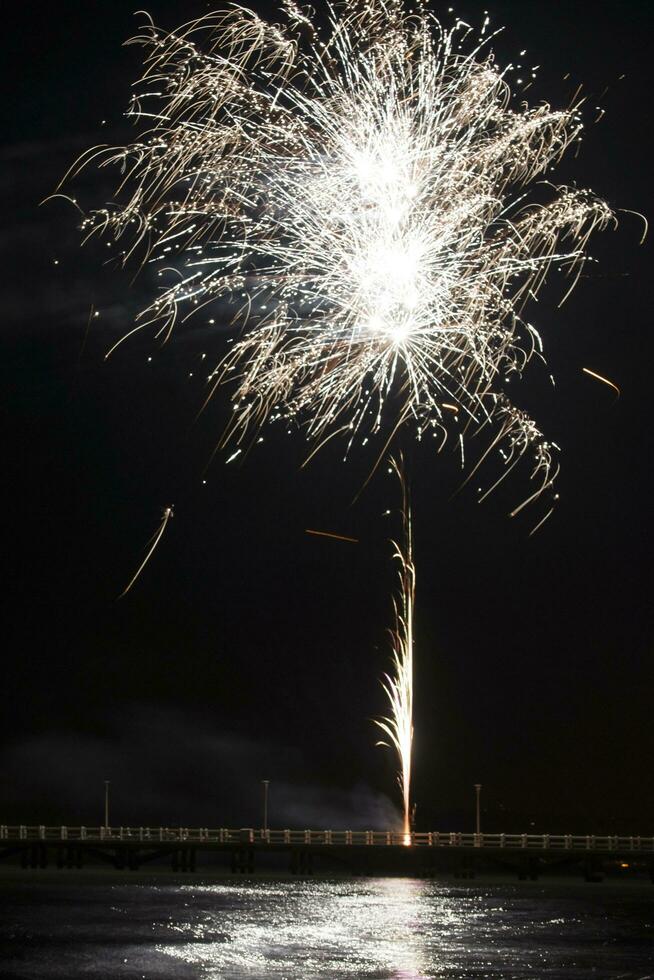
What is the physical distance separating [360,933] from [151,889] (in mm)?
21902

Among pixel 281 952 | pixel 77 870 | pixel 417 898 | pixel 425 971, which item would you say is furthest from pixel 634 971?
pixel 77 870

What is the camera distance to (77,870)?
69500 millimetres

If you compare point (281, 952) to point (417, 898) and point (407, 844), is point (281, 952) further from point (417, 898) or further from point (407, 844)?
point (407, 844)

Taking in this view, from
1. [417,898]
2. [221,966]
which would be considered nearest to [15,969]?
[221,966]

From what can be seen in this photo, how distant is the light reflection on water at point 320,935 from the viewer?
961 inches

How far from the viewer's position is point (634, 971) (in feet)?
81.2

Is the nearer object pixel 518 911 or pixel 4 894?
pixel 518 911

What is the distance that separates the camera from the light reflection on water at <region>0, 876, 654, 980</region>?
24.4 metres

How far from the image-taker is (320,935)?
3038 cm

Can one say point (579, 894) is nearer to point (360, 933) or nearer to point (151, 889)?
point (151, 889)

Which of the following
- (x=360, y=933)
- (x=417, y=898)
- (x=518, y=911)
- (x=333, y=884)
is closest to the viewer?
(x=360, y=933)

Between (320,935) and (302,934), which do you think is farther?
(302,934)

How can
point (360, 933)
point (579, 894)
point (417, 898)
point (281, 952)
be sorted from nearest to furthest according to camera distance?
point (281, 952) → point (360, 933) → point (417, 898) → point (579, 894)

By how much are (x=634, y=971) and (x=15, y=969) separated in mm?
10255
